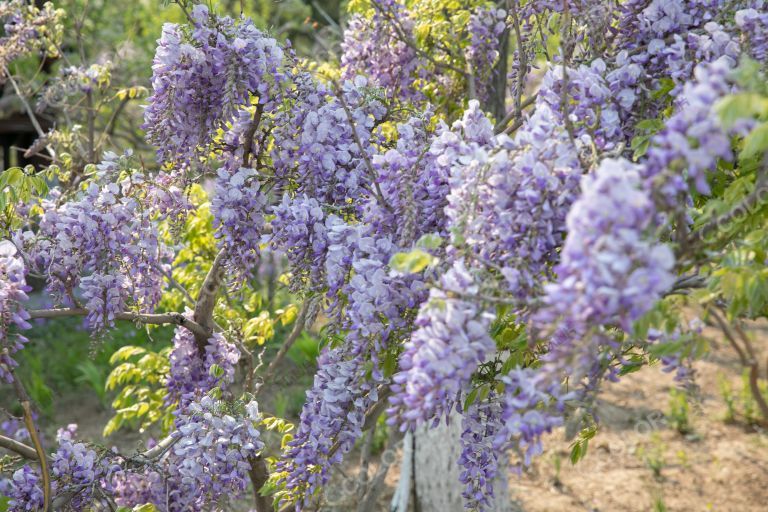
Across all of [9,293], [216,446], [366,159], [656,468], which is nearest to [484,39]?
[366,159]

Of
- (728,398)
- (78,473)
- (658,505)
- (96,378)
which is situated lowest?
(78,473)

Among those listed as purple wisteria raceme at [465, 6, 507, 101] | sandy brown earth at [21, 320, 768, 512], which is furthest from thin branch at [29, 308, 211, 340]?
sandy brown earth at [21, 320, 768, 512]

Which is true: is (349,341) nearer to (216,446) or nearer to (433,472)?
(216,446)

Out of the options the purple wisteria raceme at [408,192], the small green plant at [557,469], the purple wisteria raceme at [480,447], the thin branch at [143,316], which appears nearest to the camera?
the purple wisteria raceme at [408,192]

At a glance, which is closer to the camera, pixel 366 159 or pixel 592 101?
pixel 592 101

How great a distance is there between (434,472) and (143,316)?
223 centimetres

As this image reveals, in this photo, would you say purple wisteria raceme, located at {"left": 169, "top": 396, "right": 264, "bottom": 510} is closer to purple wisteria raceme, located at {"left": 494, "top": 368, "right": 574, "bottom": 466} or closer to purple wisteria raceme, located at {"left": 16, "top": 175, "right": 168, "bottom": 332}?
purple wisteria raceme, located at {"left": 16, "top": 175, "right": 168, "bottom": 332}

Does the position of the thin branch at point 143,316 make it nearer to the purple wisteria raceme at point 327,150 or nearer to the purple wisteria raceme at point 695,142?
the purple wisteria raceme at point 327,150

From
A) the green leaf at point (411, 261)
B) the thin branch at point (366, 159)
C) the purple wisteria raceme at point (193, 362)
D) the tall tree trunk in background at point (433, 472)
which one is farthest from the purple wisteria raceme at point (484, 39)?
the green leaf at point (411, 261)

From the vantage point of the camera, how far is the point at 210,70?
2.36m

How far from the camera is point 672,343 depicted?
1604 mm

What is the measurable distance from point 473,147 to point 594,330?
0.57 metres

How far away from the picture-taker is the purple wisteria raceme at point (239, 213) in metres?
2.36

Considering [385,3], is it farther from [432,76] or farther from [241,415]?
[241,415]
